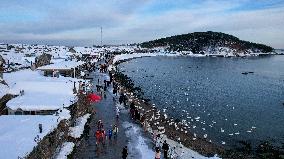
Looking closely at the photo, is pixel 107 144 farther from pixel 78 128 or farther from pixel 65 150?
pixel 65 150

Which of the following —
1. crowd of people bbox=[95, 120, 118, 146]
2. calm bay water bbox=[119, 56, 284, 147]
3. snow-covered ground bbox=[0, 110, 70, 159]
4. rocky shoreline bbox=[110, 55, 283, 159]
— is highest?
snow-covered ground bbox=[0, 110, 70, 159]

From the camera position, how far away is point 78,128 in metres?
30.2

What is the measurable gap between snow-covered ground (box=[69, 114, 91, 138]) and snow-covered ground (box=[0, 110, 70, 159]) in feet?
5.08

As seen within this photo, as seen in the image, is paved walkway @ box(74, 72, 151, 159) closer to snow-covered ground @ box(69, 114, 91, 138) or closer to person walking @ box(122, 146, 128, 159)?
snow-covered ground @ box(69, 114, 91, 138)

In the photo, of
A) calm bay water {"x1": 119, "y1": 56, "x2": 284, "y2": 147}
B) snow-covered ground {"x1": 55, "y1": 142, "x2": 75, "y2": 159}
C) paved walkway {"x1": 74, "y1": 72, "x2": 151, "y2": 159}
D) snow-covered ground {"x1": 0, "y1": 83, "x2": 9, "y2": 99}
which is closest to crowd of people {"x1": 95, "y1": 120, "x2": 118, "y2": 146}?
paved walkway {"x1": 74, "y1": 72, "x2": 151, "y2": 159}

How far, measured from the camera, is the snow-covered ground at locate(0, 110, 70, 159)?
19084 mm

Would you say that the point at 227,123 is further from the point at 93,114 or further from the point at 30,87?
the point at 30,87

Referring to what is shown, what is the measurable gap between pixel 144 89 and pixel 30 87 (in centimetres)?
3556

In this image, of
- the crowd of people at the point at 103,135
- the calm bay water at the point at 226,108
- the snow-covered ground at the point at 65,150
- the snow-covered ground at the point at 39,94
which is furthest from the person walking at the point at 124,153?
the calm bay water at the point at 226,108

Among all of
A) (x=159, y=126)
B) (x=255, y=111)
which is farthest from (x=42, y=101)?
(x=255, y=111)

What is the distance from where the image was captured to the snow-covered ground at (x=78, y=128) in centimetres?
2858

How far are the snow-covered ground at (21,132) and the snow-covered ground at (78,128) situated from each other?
155 cm

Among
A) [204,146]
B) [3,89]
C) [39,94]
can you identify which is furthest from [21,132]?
[204,146]

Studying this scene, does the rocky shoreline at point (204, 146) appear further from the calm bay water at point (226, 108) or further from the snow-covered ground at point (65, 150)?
the snow-covered ground at point (65, 150)
